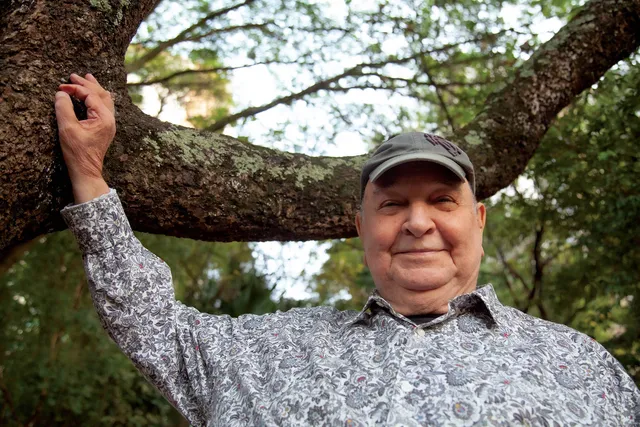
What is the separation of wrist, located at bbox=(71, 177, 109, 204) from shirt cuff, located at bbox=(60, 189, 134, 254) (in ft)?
0.05

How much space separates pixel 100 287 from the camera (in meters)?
2.08

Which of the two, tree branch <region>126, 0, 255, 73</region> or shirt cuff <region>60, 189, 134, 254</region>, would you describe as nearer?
shirt cuff <region>60, 189, 134, 254</region>

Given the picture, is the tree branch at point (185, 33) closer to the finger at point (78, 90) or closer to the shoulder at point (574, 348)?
the finger at point (78, 90)

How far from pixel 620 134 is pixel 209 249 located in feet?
20.0

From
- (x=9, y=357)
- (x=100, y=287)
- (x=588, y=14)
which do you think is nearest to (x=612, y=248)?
(x=588, y=14)

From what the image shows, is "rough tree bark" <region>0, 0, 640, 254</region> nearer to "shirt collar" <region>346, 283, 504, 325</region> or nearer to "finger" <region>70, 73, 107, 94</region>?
"finger" <region>70, 73, 107, 94</region>

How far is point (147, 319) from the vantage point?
2.13 metres

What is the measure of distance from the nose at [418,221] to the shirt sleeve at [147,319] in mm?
805

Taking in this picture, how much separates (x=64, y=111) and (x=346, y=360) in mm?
1241

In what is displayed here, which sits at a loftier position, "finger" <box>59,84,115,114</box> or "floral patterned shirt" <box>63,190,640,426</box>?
"finger" <box>59,84,115,114</box>

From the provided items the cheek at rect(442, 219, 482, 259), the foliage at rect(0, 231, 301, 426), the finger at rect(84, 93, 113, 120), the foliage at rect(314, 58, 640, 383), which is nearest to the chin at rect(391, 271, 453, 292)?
the cheek at rect(442, 219, 482, 259)

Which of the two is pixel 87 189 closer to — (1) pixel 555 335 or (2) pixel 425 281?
(2) pixel 425 281

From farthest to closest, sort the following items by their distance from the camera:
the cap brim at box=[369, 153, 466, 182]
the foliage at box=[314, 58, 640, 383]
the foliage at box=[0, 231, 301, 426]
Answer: the foliage at box=[0, 231, 301, 426] → the foliage at box=[314, 58, 640, 383] → the cap brim at box=[369, 153, 466, 182]

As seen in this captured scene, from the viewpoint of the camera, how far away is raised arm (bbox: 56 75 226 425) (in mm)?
1905
